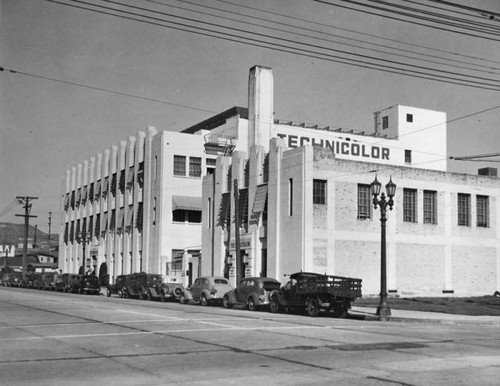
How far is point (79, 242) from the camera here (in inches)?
3211

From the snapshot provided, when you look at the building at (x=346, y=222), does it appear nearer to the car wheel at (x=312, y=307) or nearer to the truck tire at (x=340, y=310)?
the car wheel at (x=312, y=307)

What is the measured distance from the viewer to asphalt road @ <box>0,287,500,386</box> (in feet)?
34.4

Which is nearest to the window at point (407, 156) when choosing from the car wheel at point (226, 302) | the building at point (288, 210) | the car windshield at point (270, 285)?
the building at point (288, 210)

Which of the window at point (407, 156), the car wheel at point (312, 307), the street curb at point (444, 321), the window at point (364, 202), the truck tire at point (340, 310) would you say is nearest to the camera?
the street curb at point (444, 321)

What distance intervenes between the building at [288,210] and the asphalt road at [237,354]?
20147 mm

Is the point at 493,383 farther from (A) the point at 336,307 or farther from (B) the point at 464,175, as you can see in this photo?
(B) the point at 464,175

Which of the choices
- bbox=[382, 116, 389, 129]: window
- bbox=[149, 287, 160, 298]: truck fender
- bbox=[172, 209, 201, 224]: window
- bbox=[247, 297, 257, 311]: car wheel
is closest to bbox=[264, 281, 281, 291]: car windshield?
bbox=[247, 297, 257, 311]: car wheel

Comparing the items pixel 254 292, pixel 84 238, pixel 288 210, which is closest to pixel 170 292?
pixel 288 210

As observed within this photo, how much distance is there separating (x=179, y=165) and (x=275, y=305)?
32551mm

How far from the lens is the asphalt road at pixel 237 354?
10500mm

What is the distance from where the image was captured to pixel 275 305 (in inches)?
1169

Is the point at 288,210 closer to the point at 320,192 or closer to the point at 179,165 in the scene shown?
the point at 320,192

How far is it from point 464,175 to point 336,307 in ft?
→ 73.0

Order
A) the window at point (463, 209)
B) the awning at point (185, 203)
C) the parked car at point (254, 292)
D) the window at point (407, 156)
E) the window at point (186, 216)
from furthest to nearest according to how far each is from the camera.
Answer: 1. the window at point (407, 156)
2. the window at point (186, 216)
3. the awning at point (185, 203)
4. the window at point (463, 209)
5. the parked car at point (254, 292)
